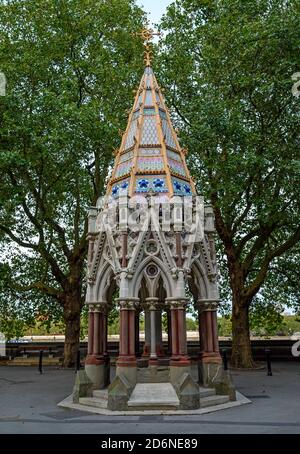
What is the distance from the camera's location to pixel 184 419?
9289 millimetres

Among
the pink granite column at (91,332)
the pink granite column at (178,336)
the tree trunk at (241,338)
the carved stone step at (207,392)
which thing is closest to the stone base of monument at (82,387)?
the pink granite column at (91,332)

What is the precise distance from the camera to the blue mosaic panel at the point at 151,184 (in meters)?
12.4

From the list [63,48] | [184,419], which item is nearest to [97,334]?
[184,419]

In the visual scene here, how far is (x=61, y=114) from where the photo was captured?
714 inches

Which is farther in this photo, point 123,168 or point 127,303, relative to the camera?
point 123,168

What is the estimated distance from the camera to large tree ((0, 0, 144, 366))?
734 inches

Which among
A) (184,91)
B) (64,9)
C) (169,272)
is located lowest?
(169,272)

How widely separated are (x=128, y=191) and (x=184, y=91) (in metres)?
10.8

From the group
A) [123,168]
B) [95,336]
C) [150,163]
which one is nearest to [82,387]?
[95,336]

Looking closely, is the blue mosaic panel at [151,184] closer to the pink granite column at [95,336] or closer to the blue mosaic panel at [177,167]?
the blue mosaic panel at [177,167]

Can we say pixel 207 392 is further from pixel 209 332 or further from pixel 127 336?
pixel 127 336

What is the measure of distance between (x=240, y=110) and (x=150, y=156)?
309 inches

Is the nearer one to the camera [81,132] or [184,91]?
[81,132]

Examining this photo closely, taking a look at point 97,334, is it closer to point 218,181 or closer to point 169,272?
point 169,272
